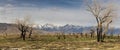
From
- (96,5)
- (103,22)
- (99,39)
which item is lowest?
(99,39)

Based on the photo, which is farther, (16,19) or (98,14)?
(16,19)

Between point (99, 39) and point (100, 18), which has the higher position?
point (100, 18)

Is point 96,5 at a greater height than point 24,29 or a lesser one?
greater

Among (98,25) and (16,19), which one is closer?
(98,25)

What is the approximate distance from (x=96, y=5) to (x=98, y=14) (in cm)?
293

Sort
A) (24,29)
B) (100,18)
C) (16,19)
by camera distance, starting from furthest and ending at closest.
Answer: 1. (16,19)
2. (24,29)
3. (100,18)

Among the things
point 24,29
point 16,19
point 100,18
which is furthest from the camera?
point 16,19

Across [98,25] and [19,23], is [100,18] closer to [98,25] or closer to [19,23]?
[98,25]

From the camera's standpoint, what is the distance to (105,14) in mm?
74188

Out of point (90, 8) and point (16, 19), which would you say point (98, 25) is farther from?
point (16, 19)

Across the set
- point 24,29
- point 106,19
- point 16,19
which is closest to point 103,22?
point 106,19

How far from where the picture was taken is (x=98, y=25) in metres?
74.1

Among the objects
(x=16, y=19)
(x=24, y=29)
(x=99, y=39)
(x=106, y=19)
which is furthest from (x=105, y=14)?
(x=16, y=19)

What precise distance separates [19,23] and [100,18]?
40063 mm
